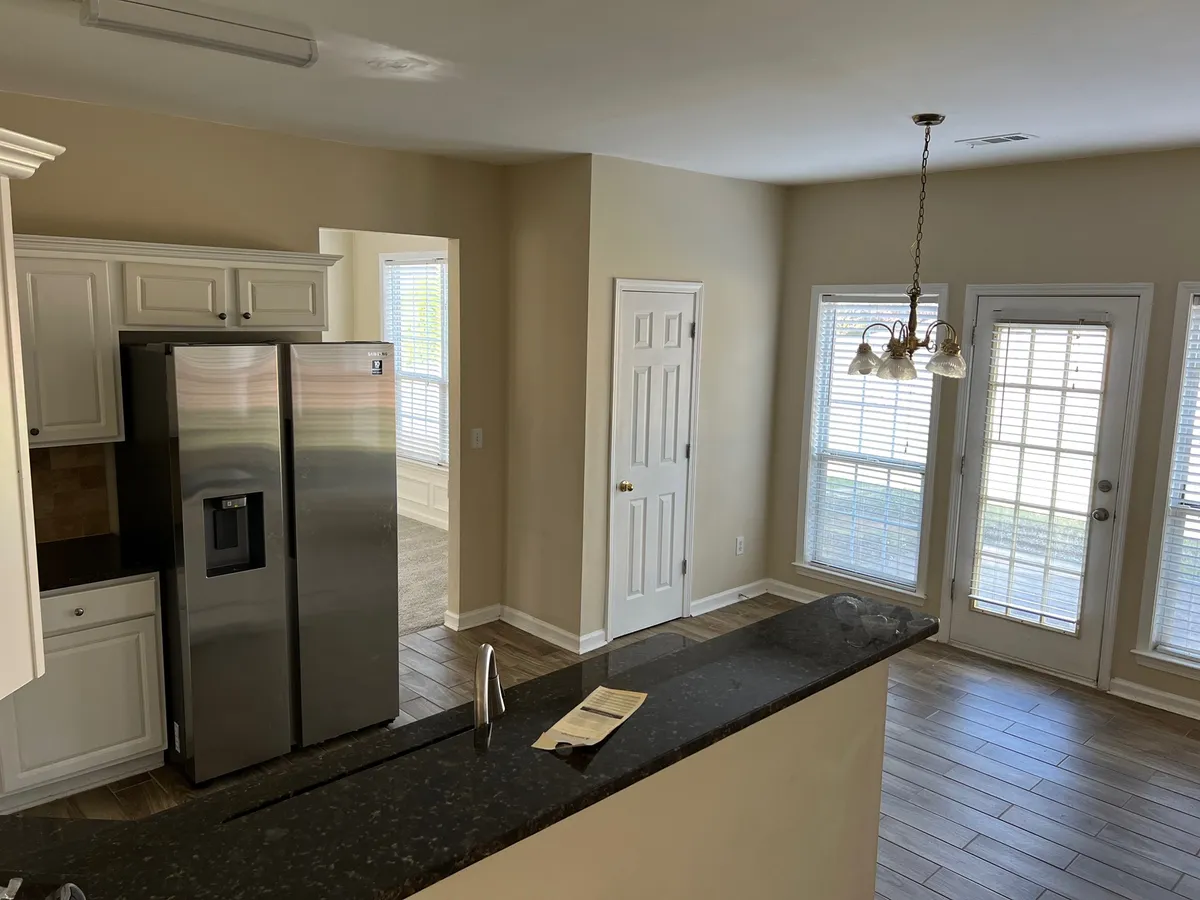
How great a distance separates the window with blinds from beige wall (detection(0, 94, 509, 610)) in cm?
216

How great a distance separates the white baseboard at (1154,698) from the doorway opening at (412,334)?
447 centimetres

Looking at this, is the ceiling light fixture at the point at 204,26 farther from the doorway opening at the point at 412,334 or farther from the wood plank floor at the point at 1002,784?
the doorway opening at the point at 412,334

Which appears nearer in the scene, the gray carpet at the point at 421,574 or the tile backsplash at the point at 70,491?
the tile backsplash at the point at 70,491

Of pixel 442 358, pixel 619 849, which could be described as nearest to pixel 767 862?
pixel 619 849

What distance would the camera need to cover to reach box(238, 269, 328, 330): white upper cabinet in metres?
3.78

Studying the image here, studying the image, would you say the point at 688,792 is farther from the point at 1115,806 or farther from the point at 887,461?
the point at 887,461

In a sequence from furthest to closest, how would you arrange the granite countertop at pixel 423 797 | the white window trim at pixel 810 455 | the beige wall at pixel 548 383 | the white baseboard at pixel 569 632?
the white window trim at pixel 810 455 < the white baseboard at pixel 569 632 < the beige wall at pixel 548 383 < the granite countertop at pixel 423 797

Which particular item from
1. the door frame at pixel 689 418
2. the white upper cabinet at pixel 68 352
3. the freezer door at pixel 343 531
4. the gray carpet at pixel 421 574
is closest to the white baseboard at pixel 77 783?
the freezer door at pixel 343 531

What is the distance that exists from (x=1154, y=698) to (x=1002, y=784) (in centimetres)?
139

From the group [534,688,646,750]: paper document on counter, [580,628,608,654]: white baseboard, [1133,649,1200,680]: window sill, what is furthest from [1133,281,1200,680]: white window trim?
[534,688,646,750]: paper document on counter

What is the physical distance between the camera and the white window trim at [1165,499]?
162 inches

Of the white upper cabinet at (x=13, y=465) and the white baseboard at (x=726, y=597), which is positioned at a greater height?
the white upper cabinet at (x=13, y=465)

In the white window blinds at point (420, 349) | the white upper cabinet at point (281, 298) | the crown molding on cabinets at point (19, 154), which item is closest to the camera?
the crown molding on cabinets at point (19, 154)

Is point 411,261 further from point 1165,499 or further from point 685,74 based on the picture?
point 1165,499
